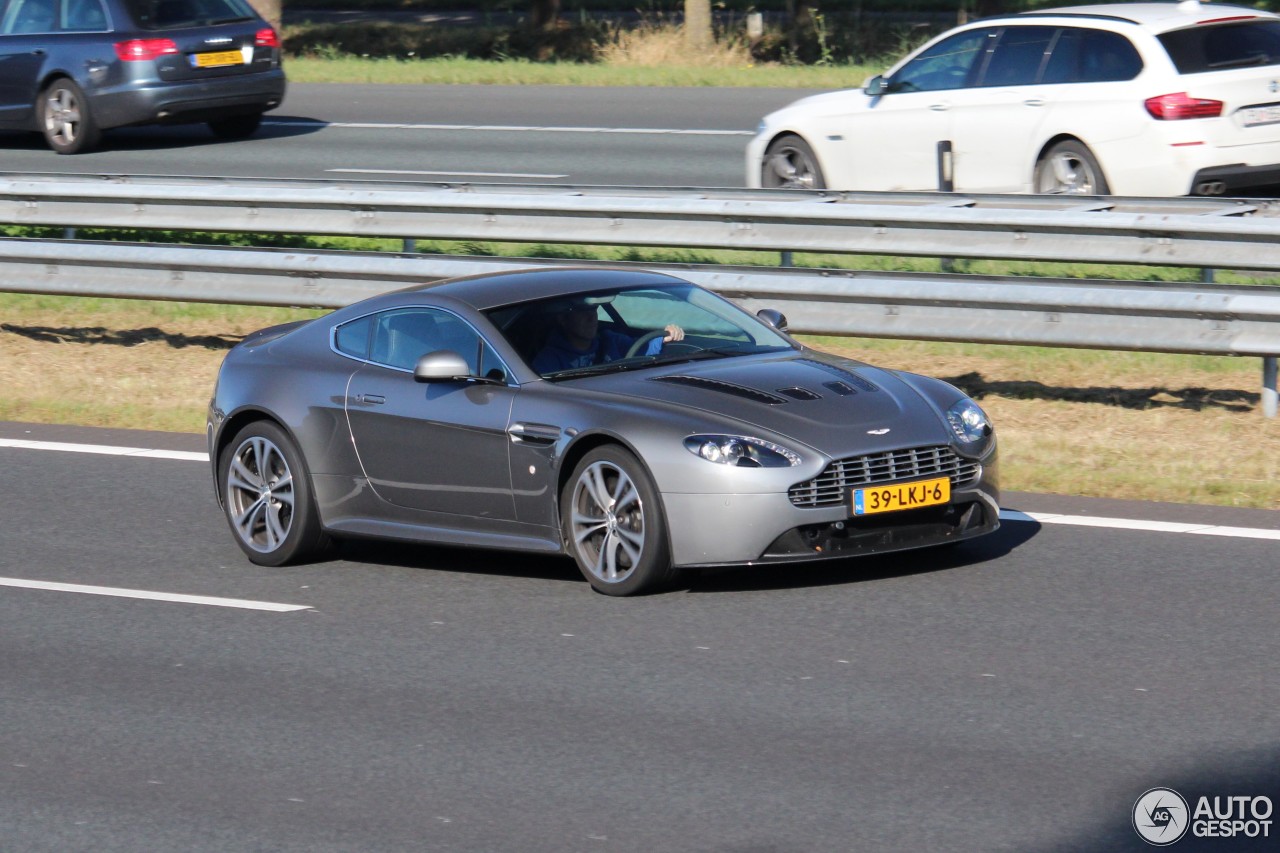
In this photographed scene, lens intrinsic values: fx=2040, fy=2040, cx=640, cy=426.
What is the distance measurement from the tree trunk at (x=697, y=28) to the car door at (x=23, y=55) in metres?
11.4

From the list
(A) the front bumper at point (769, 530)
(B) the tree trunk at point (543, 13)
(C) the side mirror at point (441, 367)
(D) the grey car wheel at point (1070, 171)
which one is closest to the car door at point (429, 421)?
(C) the side mirror at point (441, 367)

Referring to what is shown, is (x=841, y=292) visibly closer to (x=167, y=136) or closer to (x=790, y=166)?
(x=790, y=166)

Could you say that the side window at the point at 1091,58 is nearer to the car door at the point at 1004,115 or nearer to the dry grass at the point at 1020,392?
the car door at the point at 1004,115

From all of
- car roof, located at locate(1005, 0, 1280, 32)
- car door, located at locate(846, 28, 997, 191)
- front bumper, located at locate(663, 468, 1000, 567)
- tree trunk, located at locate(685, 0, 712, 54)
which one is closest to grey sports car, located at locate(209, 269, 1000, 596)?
front bumper, located at locate(663, 468, 1000, 567)

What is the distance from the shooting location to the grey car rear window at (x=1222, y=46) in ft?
47.0

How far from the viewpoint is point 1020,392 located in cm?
1207

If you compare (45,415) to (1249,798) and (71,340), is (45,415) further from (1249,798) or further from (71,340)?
(1249,798)

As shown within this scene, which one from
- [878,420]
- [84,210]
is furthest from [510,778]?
[84,210]

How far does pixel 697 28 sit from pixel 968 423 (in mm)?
23777

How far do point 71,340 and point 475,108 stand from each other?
10877mm

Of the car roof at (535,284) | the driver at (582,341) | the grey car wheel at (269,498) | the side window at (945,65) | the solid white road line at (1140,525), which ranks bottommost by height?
the solid white road line at (1140,525)

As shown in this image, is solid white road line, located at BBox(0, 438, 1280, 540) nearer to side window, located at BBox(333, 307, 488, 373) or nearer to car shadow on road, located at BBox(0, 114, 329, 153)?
side window, located at BBox(333, 307, 488, 373)

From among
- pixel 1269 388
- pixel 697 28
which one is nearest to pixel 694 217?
pixel 1269 388

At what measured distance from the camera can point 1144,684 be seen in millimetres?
Result: 6637
